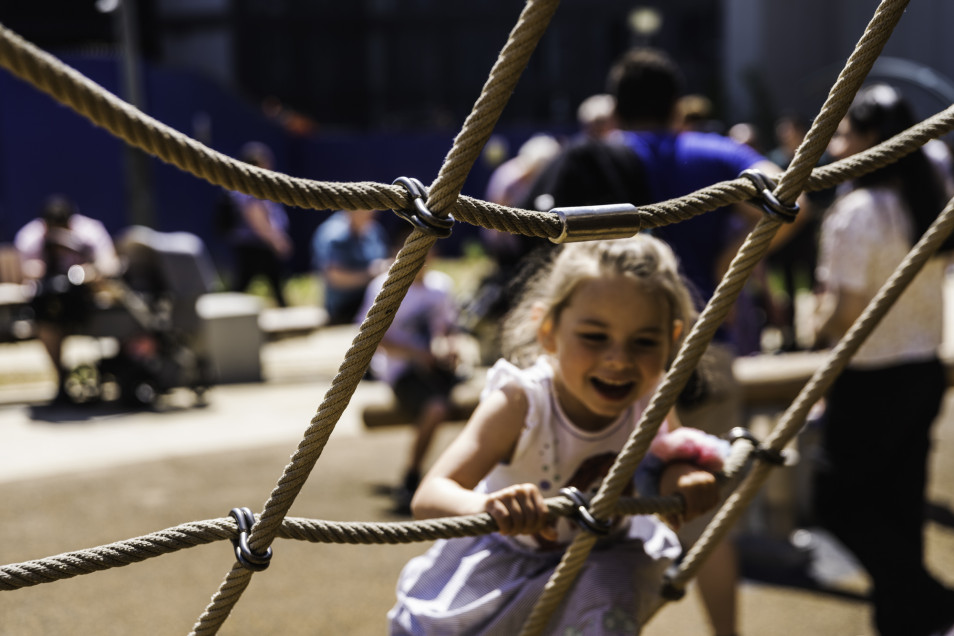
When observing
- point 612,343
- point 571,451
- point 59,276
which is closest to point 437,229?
point 612,343

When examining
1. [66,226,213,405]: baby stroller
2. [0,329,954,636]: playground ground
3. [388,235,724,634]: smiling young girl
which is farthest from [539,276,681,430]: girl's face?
[66,226,213,405]: baby stroller

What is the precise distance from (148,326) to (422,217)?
20.7 feet

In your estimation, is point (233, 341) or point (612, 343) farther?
point (233, 341)

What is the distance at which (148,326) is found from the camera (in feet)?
23.4

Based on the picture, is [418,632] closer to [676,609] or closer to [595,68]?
[676,609]

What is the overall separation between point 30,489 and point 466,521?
4.23 m

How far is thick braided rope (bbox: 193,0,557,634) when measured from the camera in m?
1.16

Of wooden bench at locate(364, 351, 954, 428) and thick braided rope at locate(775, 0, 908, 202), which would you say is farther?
wooden bench at locate(364, 351, 954, 428)

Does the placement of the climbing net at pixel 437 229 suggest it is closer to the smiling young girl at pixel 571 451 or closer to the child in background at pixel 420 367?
the smiling young girl at pixel 571 451

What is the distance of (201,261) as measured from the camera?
7613 mm

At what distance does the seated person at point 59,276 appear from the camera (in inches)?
275

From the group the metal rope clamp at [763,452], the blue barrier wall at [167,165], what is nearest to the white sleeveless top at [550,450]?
the metal rope clamp at [763,452]

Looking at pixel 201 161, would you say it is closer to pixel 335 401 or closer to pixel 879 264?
pixel 335 401

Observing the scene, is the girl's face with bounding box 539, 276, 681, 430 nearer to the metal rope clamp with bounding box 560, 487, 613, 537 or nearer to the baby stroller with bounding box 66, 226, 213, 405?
the metal rope clamp with bounding box 560, 487, 613, 537
